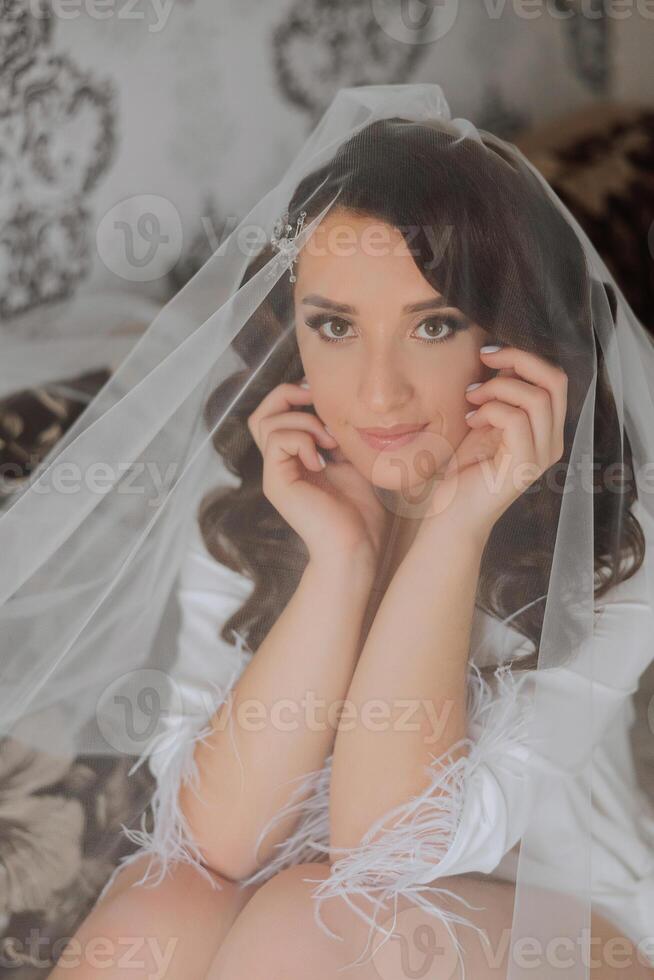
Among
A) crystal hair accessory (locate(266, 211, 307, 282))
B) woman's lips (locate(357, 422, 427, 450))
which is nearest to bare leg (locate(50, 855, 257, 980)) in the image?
woman's lips (locate(357, 422, 427, 450))

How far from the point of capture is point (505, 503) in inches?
28.6

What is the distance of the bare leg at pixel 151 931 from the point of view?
722 millimetres

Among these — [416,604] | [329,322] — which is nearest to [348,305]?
[329,322]

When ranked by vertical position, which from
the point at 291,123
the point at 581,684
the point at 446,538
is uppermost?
the point at 291,123

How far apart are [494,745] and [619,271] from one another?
2.69ft

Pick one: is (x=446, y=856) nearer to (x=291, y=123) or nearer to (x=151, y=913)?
(x=151, y=913)

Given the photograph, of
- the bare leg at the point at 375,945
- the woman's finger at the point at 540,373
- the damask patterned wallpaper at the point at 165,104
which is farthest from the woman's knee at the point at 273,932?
the damask patterned wallpaper at the point at 165,104

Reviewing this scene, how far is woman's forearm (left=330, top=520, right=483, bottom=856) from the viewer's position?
73cm

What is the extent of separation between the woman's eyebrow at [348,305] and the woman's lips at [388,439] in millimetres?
93

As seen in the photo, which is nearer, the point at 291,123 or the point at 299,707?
the point at 299,707

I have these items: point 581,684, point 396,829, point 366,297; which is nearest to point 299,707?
point 396,829

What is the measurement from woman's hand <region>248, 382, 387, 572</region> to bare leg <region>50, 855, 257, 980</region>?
1.02 ft

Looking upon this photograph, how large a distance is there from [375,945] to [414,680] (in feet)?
0.66

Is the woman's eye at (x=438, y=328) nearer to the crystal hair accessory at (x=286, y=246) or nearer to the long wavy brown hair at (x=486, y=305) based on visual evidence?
the long wavy brown hair at (x=486, y=305)
